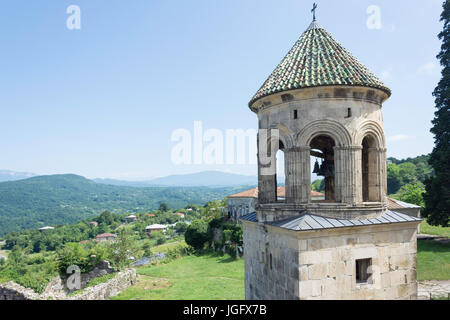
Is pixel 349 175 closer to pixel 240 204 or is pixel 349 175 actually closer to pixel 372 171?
pixel 372 171

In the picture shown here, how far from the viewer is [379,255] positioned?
6.57 meters

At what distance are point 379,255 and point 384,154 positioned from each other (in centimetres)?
264

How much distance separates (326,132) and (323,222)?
2169mm

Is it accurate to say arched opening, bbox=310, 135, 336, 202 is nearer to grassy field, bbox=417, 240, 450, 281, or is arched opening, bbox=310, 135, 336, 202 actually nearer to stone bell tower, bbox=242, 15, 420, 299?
stone bell tower, bbox=242, 15, 420, 299

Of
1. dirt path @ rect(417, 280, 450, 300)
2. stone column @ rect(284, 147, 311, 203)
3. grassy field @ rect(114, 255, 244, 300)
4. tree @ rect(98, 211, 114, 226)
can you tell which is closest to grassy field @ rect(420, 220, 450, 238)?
dirt path @ rect(417, 280, 450, 300)

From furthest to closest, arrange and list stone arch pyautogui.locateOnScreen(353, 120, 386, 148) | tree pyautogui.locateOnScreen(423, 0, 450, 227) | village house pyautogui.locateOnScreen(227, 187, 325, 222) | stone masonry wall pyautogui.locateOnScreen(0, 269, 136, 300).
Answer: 1. village house pyautogui.locateOnScreen(227, 187, 325, 222)
2. tree pyautogui.locateOnScreen(423, 0, 450, 227)
3. stone masonry wall pyautogui.locateOnScreen(0, 269, 136, 300)
4. stone arch pyautogui.locateOnScreen(353, 120, 386, 148)

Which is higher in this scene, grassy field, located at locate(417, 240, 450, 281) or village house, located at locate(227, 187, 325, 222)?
village house, located at locate(227, 187, 325, 222)

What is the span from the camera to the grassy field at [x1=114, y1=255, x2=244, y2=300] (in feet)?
61.4

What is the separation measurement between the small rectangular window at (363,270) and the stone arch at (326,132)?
2.74 m

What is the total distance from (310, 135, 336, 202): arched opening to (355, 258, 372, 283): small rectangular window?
273cm

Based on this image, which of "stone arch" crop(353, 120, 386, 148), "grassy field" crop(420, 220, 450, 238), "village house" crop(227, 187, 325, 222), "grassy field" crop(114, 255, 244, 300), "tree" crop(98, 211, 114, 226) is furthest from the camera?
"tree" crop(98, 211, 114, 226)

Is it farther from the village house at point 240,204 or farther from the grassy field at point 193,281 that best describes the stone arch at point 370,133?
the village house at point 240,204
